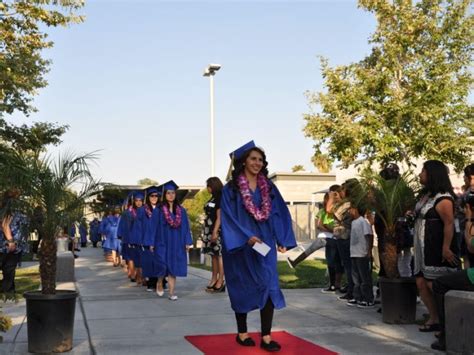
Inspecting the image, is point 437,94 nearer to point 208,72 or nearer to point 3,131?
point 208,72

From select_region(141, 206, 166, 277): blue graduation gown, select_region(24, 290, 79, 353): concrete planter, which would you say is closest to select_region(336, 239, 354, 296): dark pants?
select_region(141, 206, 166, 277): blue graduation gown

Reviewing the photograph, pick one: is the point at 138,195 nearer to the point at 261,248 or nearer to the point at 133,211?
the point at 133,211

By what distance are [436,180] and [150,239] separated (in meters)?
5.51

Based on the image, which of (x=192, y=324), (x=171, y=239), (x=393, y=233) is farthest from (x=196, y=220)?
(x=393, y=233)

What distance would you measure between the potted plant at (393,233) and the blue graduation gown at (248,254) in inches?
63.0

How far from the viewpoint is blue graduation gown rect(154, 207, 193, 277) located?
976 cm

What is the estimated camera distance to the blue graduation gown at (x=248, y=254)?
5.78 meters

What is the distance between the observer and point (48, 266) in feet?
19.0

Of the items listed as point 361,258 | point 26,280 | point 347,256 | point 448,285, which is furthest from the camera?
point 26,280

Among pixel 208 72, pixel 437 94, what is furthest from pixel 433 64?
pixel 208 72

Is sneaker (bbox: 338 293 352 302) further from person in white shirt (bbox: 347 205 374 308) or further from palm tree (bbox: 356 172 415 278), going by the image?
palm tree (bbox: 356 172 415 278)

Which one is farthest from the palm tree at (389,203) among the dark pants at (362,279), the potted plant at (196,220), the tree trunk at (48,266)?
the potted plant at (196,220)

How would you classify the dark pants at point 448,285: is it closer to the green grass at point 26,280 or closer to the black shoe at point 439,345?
the black shoe at point 439,345

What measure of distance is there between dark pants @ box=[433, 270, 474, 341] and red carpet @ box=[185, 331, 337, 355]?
1.11m
